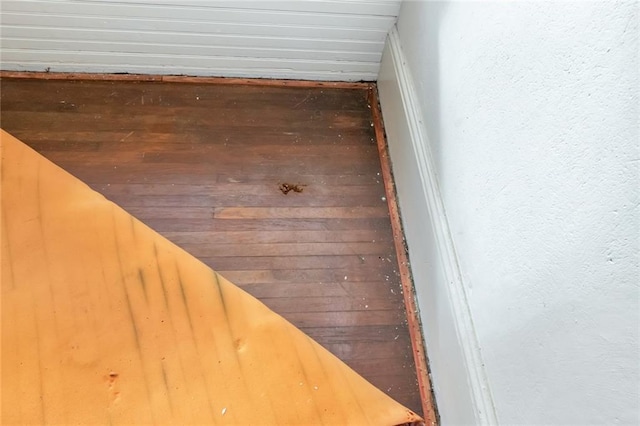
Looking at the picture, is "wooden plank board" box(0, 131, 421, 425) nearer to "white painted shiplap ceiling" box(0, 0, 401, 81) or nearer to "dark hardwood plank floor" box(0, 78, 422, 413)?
"dark hardwood plank floor" box(0, 78, 422, 413)

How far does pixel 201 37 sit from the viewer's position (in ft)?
5.48

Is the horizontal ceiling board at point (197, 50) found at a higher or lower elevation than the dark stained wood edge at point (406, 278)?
higher

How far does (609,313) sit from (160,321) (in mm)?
652

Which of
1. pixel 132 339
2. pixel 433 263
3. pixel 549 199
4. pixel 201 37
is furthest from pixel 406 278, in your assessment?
pixel 201 37

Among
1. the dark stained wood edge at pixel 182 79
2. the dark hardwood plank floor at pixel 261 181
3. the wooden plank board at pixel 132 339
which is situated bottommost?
the wooden plank board at pixel 132 339

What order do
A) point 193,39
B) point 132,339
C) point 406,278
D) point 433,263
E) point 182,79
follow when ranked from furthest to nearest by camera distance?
point 182,79 → point 193,39 → point 406,278 → point 433,263 → point 132,339

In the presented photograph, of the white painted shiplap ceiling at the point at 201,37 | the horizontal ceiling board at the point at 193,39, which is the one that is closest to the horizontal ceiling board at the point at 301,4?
the white painted shiplap ceiling at the point at 201,37

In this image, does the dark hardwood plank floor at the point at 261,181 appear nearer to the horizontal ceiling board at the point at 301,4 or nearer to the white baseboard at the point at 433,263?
the white baseboard at the point at 433,263

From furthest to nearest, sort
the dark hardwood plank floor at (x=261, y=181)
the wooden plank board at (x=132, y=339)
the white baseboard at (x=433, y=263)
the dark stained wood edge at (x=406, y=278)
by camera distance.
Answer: the dark hardwood plank floor at (x=261, y=181), the dark stained wood edge at (x=406, y=278), the white baseboard at (x=433, y=263), the wooden plank board at (x=132, y=339)

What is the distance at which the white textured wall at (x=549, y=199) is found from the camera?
65cm

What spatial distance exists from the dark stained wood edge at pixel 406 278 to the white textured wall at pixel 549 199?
125mm

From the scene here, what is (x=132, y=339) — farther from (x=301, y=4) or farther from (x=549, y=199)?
(x=301, y=4)

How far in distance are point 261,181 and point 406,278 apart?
0.53 meters

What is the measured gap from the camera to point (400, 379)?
1322 mm
